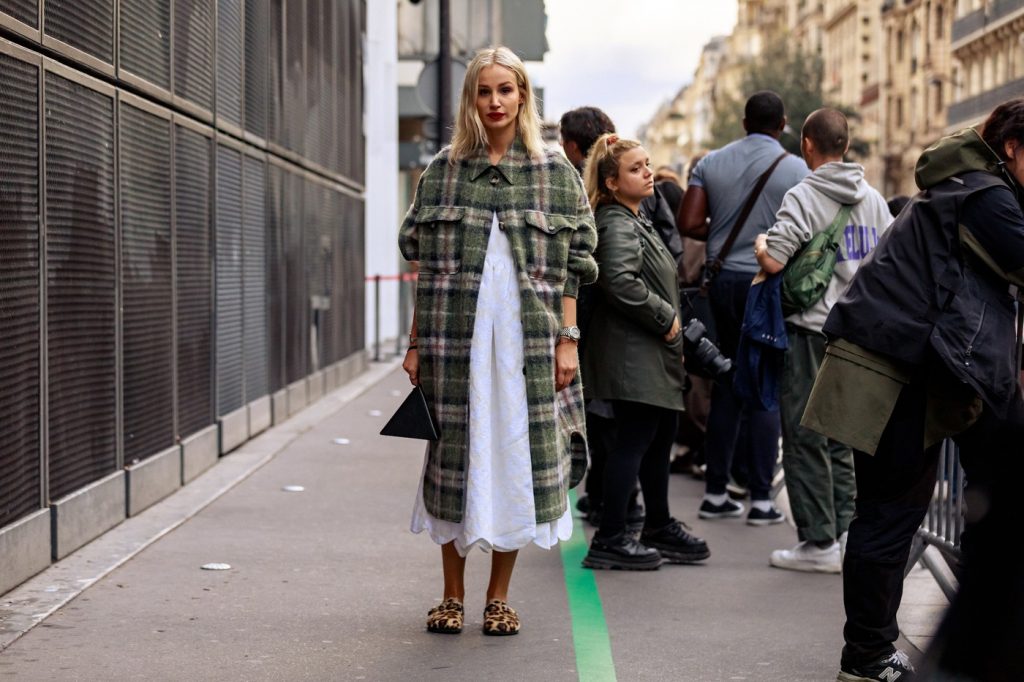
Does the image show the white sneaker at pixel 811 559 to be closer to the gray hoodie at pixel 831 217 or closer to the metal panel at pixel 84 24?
the gray hoodie at pixel 831 217

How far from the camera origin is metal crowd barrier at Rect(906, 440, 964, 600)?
6.21 meters

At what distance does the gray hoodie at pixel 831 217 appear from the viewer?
7352 mm

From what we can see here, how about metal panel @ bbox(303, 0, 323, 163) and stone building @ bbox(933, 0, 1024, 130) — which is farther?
stone building @ bbox(933, 0, 1024, 130)

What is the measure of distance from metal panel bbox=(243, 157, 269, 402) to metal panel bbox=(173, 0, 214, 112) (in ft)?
4.43

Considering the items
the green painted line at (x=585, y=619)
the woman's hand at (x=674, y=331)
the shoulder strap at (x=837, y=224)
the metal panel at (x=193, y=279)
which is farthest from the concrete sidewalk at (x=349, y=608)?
the shoulder strap at (x=837, y=224)

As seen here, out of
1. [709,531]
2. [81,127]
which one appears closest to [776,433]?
[709,531]

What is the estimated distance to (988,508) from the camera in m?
4.95

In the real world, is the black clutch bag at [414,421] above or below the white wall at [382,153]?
below

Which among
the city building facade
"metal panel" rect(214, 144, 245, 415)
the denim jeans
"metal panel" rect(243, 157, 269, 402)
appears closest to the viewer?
the city building facade

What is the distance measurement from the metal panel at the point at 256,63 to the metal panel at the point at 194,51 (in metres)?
1.30

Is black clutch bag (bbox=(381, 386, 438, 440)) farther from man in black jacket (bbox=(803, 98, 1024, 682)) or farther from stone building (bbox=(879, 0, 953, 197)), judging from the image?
stone building (bbox=(879, 0, 953, 197))

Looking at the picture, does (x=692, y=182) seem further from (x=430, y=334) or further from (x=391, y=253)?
(x=391, y=253)

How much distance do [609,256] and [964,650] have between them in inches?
118

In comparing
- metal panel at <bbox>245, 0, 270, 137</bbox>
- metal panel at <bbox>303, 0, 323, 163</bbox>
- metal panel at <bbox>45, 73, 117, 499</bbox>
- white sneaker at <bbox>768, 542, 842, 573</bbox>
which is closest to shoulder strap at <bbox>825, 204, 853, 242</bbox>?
white sneaker at <bbox>768, 542, 842, 573</bbox>
